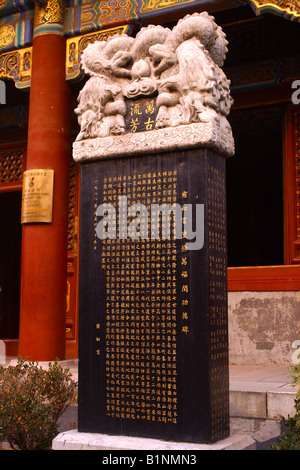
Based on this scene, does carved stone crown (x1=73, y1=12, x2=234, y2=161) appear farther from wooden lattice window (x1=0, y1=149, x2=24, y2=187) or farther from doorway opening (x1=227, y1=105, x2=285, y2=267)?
doorway opening (x1=227, y1=105, x2=285, y2=267)

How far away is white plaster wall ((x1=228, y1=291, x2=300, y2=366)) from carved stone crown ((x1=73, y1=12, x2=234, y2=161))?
123 inches

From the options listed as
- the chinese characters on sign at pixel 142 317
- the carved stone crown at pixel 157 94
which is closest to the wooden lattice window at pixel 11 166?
the carved stone crown at pixel 157 94

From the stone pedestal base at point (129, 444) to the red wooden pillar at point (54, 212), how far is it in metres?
3.00

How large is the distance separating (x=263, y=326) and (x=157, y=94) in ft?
12.0

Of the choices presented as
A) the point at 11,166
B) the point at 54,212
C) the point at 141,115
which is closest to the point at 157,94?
the point at 141,115

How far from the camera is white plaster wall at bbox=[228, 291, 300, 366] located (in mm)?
6652

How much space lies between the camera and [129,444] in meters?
3.73

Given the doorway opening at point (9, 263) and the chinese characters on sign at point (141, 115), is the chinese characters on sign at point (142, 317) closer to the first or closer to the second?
the chinese characters on sign at point (141, 115)

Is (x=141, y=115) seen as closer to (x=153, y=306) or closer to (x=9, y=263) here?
(x=153, y=306)

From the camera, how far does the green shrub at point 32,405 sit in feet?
14.3

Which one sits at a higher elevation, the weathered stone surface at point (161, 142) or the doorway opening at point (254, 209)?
the doorway opening at point (254, 209)

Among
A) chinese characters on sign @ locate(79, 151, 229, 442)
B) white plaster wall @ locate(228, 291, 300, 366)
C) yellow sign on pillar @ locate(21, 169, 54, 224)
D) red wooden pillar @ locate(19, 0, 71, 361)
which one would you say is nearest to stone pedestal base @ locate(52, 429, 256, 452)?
chinese characters on sign @ locate(79, 151, 229, 442)
